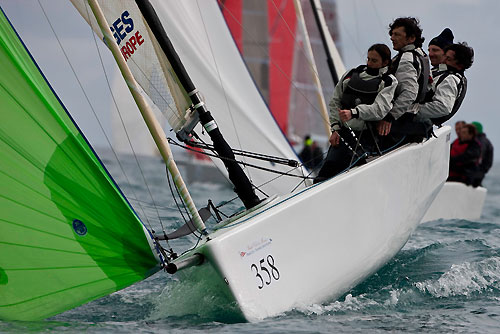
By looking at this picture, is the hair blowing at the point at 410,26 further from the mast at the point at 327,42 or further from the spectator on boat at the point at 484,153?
the spectator on boat at the point at 484,153

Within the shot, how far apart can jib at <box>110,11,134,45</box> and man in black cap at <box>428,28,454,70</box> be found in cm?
193

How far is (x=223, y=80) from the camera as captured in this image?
5121 mm

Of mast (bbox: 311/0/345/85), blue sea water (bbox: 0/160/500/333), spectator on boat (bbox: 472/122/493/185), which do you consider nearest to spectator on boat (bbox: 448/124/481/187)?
spectator on boat (bbox: 472/122/493/185)

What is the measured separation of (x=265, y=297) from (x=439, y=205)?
525 cm

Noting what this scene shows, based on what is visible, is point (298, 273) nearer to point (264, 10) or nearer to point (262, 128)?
point (262, 128)

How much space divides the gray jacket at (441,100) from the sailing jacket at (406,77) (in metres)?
0.22

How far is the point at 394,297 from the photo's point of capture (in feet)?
12.0

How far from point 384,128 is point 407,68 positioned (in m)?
0.34

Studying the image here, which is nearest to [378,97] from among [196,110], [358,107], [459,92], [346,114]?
[358,107]

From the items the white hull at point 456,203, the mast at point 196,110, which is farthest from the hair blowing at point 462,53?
the white hull at point 456,203

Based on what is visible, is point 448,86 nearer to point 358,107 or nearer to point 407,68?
point 407,68

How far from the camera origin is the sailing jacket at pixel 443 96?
432 cm

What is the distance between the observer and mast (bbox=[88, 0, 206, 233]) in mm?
3174

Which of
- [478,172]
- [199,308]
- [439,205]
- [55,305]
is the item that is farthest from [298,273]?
[478,172]
